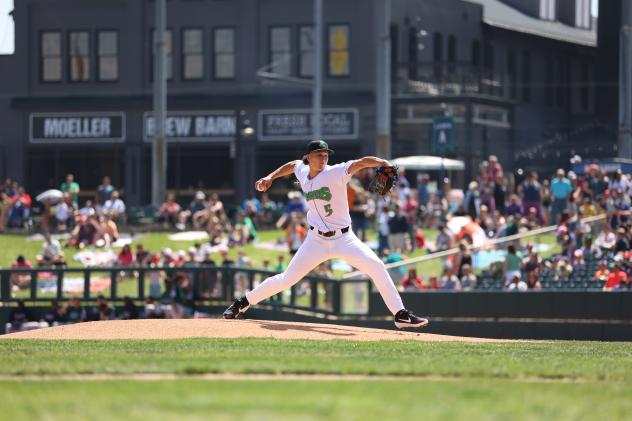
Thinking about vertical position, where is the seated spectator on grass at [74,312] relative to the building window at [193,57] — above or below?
below

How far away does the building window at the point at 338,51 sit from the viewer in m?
45.1

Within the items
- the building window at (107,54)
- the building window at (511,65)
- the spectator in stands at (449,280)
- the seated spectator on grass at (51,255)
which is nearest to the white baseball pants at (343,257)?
the spectator in stands at (449,280)

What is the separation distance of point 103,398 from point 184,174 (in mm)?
37612

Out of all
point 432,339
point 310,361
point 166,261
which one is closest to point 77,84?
point 166,261

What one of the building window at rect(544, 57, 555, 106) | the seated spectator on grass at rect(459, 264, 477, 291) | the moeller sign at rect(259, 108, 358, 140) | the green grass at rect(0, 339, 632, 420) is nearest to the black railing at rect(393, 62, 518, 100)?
the moeller sign at rect(259, 108, 358, 140)

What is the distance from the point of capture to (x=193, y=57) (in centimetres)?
4656

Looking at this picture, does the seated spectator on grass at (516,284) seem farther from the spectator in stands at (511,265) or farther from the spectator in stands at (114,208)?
the spectator in stands at (114,208)

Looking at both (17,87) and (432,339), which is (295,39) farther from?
(432,339)

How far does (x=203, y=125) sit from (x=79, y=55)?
17.7 ft

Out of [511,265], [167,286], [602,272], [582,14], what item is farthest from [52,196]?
[582,14]

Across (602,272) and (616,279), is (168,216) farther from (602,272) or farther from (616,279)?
(616,279)

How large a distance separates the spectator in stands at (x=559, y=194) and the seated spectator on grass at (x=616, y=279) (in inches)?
200

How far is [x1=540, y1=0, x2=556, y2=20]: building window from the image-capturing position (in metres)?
56.1

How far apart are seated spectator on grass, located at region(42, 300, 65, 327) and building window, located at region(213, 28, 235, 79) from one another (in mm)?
20793
